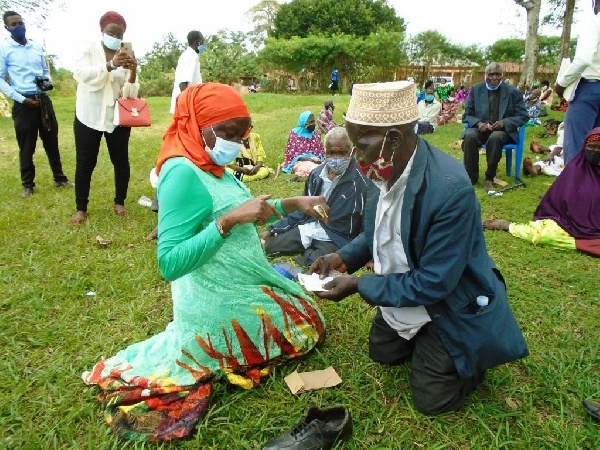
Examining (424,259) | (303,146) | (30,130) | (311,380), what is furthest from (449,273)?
(303,146)

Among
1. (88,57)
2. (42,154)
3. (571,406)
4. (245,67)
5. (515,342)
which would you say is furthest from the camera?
(245,67)

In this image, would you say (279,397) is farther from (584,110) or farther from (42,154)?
(42,154)

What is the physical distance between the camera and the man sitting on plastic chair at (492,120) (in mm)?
6383

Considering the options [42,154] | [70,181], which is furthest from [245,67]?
[70,181]

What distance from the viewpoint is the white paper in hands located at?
226 centimetres

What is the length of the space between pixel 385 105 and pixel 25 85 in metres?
5.69

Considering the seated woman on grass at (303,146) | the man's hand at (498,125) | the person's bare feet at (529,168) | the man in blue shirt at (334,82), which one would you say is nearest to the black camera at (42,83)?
the seated woman on grass at (303,146)

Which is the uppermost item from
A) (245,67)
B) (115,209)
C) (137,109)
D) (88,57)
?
(245,67)

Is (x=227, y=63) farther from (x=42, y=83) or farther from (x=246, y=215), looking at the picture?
(x=246, y=215)

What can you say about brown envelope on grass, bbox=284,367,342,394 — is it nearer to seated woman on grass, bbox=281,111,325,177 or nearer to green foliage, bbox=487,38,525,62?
seated woman on grass, bbox=281,111,325,177

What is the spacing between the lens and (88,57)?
4.38 m

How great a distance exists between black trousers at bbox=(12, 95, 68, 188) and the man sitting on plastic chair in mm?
6039

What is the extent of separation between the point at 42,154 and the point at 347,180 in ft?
25.6

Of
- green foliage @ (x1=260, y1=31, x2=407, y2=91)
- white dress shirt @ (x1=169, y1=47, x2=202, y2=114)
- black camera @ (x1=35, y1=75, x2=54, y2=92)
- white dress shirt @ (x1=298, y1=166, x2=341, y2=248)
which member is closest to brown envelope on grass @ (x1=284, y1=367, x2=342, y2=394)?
white dress shirt @ (x1=298, y1=166, x2=341, y2=248)
